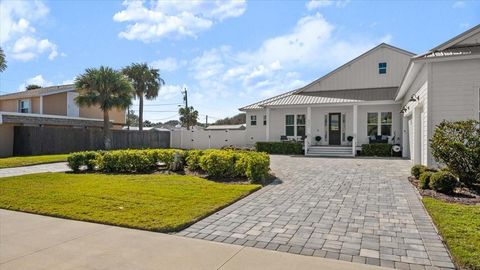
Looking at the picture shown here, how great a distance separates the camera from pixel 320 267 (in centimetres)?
374

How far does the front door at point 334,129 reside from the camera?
22.1 m

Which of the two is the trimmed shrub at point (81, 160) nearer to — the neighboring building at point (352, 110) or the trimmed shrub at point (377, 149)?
the neighboring building at point (352, 110)

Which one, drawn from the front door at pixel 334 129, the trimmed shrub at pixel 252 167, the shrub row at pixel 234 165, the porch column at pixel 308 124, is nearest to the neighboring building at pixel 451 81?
the trimmed shrub at pixel 252 167

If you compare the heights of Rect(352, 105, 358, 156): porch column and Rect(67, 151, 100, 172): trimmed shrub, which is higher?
Rect(352, 105, 358, 156): porch column

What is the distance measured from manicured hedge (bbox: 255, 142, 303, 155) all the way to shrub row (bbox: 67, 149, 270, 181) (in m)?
10.4

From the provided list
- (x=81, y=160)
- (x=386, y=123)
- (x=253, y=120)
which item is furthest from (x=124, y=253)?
(x=253, y=120)

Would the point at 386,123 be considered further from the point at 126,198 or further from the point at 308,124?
the point at 126,198


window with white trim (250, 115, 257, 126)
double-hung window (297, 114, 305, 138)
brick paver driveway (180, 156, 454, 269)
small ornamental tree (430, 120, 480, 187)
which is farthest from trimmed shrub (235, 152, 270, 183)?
window with white trim (250, 115, 257, 126)

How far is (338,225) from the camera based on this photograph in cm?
541

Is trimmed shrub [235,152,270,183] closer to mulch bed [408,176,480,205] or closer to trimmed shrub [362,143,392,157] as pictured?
mulch bed [408,176,480,205]

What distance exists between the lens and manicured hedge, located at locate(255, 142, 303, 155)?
70.5ft

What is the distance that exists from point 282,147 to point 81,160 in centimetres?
1281

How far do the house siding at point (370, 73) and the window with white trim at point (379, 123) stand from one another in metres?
2.78

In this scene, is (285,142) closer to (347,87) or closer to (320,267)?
(347,87)
